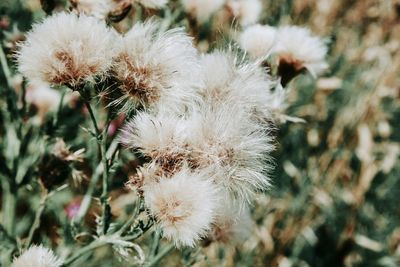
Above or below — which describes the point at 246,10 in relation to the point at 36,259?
above

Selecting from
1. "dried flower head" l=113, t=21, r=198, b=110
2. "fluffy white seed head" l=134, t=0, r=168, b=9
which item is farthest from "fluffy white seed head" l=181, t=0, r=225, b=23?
"dried flower head" l=113, t=21, r=198, b=110

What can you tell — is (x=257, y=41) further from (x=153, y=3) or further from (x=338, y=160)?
(x=338, y=160)

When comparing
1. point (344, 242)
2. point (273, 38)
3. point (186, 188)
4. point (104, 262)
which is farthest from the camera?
point (344, 242)

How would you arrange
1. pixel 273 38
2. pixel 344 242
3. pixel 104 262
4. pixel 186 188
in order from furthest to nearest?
pixel 344 242 < pixel 104 262 < pixel 273 38 < pixel 186 188

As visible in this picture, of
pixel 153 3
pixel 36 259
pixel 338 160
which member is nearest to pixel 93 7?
pixel 153 3

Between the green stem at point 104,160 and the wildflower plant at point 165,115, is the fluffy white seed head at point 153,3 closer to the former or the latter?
the wildflower plant at point 165,115

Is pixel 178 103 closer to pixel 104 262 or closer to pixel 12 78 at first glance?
pixel 12 78

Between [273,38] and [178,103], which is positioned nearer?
[178,103]

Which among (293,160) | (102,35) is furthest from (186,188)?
(293,160)
